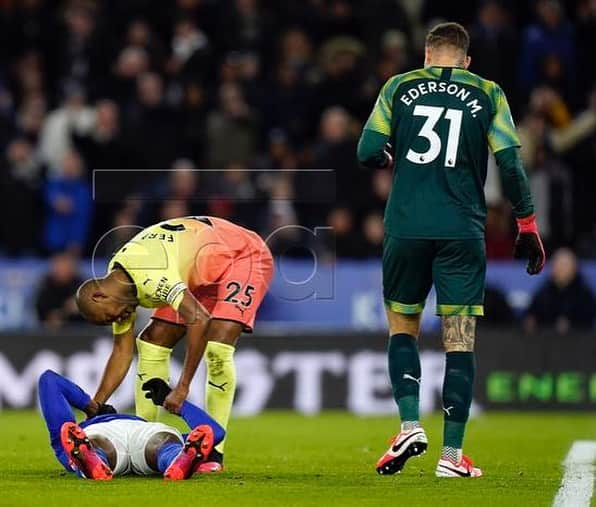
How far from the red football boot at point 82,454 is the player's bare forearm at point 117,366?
687 millimetres

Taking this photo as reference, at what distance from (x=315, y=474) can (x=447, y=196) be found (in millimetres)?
1833

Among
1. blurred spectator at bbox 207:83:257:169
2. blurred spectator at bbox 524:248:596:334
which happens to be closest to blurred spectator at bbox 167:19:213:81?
blurred spectator at bbox 207:83:257:169

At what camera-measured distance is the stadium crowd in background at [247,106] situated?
17297mm

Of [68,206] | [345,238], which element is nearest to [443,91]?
[345,238]

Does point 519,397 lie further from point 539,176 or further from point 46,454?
point 46,454

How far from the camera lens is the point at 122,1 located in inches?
791

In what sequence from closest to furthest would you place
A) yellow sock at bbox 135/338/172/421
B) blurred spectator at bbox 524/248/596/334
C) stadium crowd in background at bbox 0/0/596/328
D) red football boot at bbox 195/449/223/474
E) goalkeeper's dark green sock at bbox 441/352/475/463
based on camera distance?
1. goalkeeper's dark green sock at bbox 441/352/475/463
2. red football boot at bbox 195/449/223/474
3. yellow sock at bbox 135/338/172/421
4. blurred spectator at bbox 524/248/596/334
5. stadium crowd in background at bbox 0/0/596/328

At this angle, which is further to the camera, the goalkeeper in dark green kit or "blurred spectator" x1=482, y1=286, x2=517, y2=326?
"blurred spectator" x1=482, y1=286, x2=517, y2=326

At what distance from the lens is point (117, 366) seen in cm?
955

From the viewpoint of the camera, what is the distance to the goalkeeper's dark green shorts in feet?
29.6

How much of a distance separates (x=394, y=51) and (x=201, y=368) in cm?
465

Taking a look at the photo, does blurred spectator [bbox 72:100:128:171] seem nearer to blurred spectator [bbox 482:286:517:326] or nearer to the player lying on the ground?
blurred spectator [bbox 482:286:517:326]

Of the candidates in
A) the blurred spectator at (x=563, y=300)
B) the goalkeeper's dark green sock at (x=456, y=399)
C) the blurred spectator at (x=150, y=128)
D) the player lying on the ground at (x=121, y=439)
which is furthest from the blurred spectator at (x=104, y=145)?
the goalkeeper's dark green sock at (x=456, y=399)

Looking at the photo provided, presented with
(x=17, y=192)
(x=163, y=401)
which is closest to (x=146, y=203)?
(x=17, y=192)
